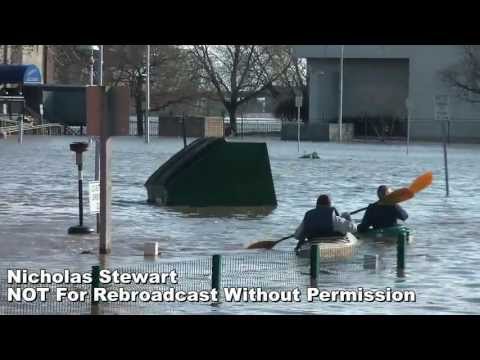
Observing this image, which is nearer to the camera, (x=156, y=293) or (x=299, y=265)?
(x=156, y=293)

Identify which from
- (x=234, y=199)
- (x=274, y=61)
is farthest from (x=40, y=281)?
(x=274, y=61)

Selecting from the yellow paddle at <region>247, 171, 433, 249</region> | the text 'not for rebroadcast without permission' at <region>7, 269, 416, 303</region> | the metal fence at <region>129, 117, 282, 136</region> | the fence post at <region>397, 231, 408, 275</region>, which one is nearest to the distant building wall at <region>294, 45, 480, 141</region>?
the metal fence at <region>129, 117, 282, 136</region>

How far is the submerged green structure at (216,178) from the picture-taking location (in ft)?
97.3

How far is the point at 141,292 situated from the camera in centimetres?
1510

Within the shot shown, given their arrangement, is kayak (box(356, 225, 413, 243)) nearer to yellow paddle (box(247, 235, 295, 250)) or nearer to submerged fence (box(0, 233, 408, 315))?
submerged fence (box(0, 233, 408, 315))

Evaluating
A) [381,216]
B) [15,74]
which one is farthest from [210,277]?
[15,74]

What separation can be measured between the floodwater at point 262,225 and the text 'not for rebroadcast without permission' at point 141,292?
12.8 inches

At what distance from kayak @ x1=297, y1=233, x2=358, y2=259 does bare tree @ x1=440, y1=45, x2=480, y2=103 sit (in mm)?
67366

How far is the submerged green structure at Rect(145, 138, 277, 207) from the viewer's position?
2966 cm

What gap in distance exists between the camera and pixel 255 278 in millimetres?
17125

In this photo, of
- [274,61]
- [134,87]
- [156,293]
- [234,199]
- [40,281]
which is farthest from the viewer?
[274,61]
